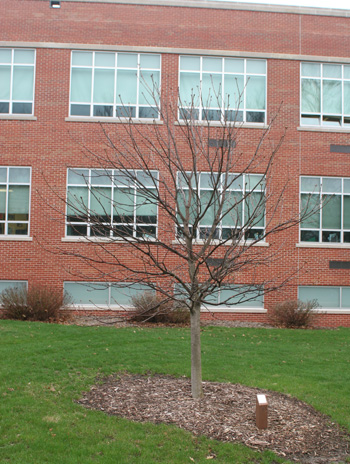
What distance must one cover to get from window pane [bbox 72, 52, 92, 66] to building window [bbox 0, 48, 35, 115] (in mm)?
1396

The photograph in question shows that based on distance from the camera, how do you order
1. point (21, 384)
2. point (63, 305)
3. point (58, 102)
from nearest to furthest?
point (21, 384), point (63, 305), point (58, 102)

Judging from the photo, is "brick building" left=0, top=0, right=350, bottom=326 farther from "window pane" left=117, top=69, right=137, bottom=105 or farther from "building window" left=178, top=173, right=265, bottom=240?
"building window" left=178, top=173, right=265, bottom=240

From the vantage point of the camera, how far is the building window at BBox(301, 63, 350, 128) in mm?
17688

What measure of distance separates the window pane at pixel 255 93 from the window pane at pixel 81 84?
5.52 m

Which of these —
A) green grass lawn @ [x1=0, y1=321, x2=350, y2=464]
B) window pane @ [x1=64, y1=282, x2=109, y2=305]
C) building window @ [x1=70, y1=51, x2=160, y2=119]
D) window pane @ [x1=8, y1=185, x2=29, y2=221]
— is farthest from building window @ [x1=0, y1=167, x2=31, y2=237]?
green grass lawn @ [x1=0, y1=321, x2=350, y2=464]

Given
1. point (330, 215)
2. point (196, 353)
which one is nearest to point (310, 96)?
point (330, 215)

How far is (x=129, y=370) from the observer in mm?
8656

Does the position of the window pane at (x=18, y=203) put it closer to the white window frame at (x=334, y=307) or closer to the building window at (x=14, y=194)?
the building window at (x=14, y=194)

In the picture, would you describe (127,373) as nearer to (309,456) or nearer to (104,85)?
(309,456)

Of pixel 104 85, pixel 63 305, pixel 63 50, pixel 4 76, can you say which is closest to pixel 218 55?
pixel 104 85

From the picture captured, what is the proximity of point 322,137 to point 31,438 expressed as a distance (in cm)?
1475

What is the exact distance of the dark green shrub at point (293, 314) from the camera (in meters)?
15.6

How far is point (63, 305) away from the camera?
15.7m

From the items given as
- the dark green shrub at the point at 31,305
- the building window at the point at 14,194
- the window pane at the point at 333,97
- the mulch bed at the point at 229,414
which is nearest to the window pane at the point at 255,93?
the window pane at the point at 333,97
